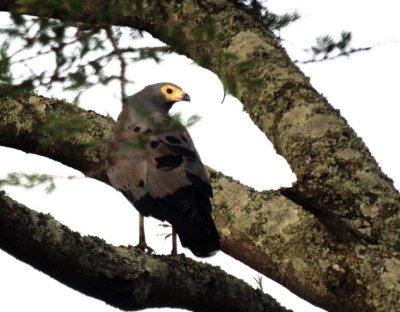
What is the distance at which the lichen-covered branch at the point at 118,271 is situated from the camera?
3.57 meters

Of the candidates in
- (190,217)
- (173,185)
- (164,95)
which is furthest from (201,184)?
(164,95)

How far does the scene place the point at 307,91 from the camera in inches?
210

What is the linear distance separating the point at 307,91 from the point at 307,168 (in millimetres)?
517

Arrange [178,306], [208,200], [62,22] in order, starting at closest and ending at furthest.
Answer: [62,22]
[178,306]
[208,200]

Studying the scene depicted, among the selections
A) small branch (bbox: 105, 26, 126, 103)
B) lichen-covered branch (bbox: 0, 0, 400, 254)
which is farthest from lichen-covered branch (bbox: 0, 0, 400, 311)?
small branch (bbox: 105, 26, 126, 103)

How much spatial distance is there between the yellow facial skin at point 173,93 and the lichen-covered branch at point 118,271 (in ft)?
7.81

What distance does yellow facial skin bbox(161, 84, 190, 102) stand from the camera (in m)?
6.64

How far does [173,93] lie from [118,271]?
2.93 metres

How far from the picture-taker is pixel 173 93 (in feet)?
21.9

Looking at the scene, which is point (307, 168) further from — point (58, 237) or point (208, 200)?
point (58, 237)

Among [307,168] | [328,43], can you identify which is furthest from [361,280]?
[328,43]

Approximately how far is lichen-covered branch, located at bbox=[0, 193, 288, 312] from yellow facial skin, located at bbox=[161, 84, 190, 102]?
238 cm

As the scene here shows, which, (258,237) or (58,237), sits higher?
(258,237)

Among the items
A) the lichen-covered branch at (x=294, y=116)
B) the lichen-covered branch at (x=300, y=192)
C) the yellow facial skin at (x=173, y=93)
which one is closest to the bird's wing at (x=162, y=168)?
the lichen-covered branch at (x=300, y=192)
